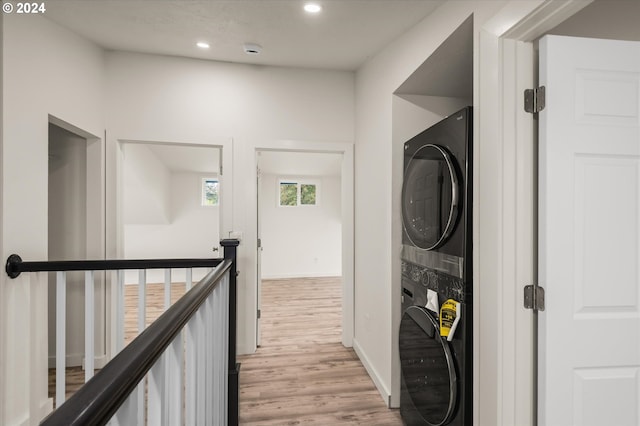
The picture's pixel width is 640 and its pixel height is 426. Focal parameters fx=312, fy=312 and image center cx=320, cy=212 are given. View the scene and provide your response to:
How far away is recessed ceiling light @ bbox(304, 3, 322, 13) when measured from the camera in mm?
1870

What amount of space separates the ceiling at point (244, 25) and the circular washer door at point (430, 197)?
2.88ft

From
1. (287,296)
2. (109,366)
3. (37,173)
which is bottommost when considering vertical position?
(287,296)

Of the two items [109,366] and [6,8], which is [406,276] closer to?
[109,366]

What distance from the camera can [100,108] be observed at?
2508 mm

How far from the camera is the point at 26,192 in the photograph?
1800 millimetres

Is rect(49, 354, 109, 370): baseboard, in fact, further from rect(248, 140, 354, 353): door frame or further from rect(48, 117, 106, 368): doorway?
rect(248, 140, 354, 353): door frame

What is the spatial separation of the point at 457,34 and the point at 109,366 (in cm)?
182

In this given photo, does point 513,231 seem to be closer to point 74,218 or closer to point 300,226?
point 74,218

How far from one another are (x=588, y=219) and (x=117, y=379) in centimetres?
143

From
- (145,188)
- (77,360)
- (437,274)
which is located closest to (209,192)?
(145,188)

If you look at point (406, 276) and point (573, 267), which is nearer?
point (573, 267)

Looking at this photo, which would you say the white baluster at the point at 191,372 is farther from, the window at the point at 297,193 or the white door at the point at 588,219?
the window at the point at 297,193

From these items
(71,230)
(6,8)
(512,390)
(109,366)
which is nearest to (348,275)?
(512,390)

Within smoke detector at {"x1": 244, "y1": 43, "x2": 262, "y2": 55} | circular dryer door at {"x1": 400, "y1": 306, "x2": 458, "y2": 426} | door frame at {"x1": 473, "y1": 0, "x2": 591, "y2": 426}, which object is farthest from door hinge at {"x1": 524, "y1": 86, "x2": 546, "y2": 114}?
smoke detector at {"x1": 244, "y1": 43, "x2": 262, "y2": 55}
